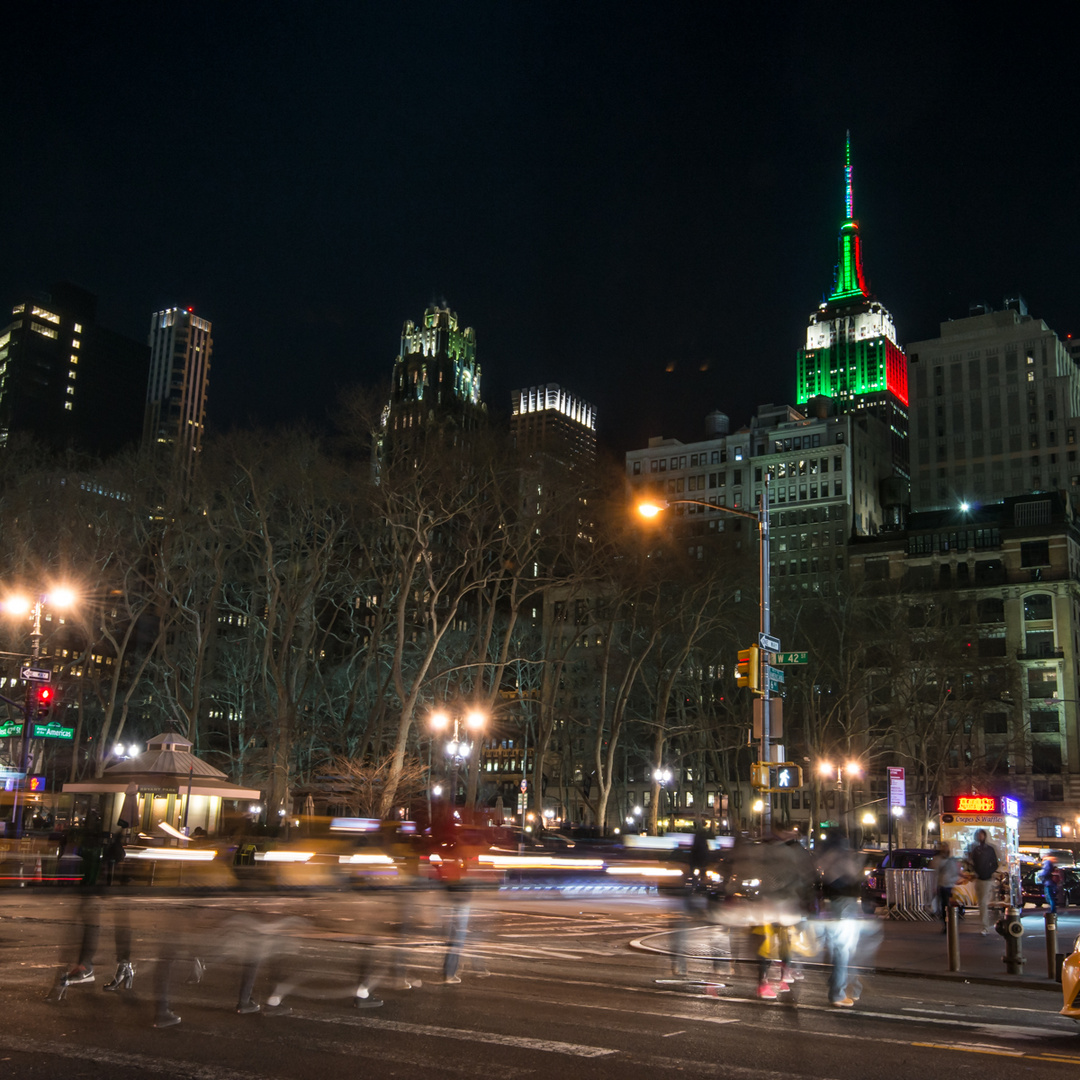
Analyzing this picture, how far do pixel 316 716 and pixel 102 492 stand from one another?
51.8 feet

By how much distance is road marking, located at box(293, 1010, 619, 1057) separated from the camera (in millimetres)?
8852

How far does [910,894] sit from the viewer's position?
87.5 feet

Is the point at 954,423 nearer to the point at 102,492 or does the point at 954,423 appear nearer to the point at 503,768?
the point at 503,768

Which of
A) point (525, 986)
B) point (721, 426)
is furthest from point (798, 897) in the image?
point (721, 426)

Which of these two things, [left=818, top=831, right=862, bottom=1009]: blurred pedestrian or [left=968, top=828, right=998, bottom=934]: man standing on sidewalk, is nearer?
[left=818, top=831, right=862, bottom=1009]: blurred pedestrian

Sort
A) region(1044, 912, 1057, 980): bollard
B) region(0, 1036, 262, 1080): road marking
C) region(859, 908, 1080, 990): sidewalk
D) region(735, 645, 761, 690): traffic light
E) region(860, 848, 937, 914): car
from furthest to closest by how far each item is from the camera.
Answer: region(860, 848, 937, 914): car → region(735, 645, 761, 690): traffic light → region(859, 908, 1080, 990): sidewalk → region(1044, 912, 1057, 980): bollard → region(0, 1036, 262, 1080): road marking

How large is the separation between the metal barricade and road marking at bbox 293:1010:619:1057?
19990 mm

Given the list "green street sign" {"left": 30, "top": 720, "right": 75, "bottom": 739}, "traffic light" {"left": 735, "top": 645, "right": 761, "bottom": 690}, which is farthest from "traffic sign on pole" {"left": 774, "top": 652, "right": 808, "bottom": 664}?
"green street sign" {"left": 30, "top": 720, "right": 75, "bottom": 739}

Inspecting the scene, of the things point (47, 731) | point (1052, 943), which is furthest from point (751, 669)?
point (47, 731)

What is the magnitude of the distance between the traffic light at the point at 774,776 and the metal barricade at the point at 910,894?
7.52 meters

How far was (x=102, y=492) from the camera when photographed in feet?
159

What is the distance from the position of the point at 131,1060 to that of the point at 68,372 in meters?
199

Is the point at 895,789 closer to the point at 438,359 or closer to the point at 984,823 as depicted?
the point at 984,823

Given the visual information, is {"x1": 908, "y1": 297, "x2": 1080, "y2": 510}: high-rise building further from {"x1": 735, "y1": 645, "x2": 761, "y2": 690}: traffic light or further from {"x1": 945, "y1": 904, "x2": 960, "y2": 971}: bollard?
{"x1": 945, "y1": 904, "x2": 960, "y2": 971}: bollard
